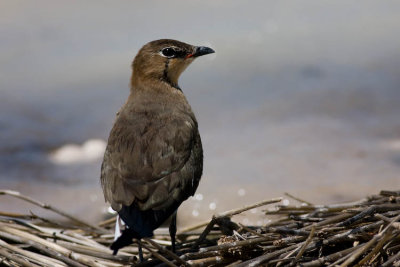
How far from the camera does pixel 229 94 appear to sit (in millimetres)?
8688

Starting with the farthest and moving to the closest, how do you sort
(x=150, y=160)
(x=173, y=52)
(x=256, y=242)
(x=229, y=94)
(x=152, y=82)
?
(x=229, y=94) → (x=173, y=52) → (x=152, y=82) → (x=150, y=160) → (x=256, y=242)

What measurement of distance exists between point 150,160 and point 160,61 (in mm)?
1325

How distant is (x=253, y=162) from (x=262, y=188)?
Answer: 0.60 m

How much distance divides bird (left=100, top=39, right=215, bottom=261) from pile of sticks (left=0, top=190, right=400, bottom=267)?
0.19 metres

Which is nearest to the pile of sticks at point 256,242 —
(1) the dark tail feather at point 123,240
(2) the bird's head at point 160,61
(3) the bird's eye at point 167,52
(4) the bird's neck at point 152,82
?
(1) the dark tail feather at point 123,240

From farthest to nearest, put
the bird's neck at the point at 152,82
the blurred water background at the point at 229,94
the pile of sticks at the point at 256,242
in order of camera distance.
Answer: the blurred water background at the point at 229,94
the bird's neck at the point at 152,82
the pile of sticks at the point at 256,242

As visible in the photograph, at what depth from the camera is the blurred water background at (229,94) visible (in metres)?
6.95

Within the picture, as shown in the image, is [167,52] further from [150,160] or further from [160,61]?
[150,160]

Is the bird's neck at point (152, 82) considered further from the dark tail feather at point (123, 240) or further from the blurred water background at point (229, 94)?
the dark tail feather at point (123, 240)

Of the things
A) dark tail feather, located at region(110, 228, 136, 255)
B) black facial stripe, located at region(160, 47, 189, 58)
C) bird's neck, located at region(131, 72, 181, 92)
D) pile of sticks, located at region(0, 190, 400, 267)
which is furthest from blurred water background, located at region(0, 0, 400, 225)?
dark tail feather, located at region(110, 228, 136, 255)

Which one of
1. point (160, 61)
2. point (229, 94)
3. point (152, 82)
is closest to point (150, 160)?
point (152, 82)

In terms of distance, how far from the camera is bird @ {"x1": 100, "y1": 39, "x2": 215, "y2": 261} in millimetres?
4375

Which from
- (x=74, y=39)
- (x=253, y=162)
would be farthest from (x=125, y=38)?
(x=253, y=162)

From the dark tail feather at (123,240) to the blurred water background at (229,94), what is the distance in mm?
2021
